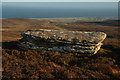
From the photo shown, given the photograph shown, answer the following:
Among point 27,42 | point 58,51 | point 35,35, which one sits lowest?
point 58,51

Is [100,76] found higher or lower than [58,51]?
lower

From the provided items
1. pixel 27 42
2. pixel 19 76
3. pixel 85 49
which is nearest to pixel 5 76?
pixel 19 76

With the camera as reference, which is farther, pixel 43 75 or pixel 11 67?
pixel 11 67

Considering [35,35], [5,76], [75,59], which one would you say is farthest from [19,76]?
[35,35]

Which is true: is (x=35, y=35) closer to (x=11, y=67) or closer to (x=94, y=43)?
(x=11, y=67)

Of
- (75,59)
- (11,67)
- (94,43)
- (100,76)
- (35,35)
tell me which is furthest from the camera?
(35,35)

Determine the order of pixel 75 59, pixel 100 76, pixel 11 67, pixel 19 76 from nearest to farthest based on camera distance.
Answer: pixel 100 76 → pixel 19 76 → pixel 11 67 → pixel 75 59

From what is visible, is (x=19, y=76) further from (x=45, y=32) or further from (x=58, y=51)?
(x=45, y=32)
